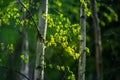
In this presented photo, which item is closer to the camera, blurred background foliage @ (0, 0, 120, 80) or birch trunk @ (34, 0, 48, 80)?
birch trunk @ (34, 0, 48, 80)

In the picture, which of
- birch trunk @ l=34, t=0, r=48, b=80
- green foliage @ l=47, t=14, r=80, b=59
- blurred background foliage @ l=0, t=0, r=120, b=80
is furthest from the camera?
blurred background foliage @ l=0, t=0, r=120, b=80

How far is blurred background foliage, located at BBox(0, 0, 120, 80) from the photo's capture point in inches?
217

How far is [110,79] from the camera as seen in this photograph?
11266mm

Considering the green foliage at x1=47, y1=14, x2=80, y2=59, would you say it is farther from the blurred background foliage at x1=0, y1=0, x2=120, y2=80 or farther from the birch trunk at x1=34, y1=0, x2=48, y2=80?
the birch trunk at x1=34, y1=0, x2=48, y2=80

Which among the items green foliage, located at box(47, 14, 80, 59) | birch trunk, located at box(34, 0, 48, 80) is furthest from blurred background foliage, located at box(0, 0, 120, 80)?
birch trunk, located at box(34, 0, 48, 80)

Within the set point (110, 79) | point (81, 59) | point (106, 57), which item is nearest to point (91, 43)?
point (106, 57)

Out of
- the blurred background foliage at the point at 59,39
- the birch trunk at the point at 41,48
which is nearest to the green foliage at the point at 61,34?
the blurred background foliage at the point at 59,39

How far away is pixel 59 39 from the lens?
212 inches

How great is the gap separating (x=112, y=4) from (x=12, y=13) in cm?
663

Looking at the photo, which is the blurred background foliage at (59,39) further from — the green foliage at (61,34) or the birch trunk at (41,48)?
the birch trunk at (41,48)

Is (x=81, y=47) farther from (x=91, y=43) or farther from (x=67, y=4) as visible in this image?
(x=91, y=43)

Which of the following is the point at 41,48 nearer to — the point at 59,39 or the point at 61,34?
the point at 59,39

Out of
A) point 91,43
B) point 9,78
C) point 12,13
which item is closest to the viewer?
point 12,13

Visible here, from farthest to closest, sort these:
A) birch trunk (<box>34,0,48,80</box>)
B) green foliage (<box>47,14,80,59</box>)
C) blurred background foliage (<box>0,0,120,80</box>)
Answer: blurred background foliage (<box>0,0,120,80</box>), green foliage (<box>47,14,80,59</box>), birch trunk (<box>34,0,48,80</box>)
